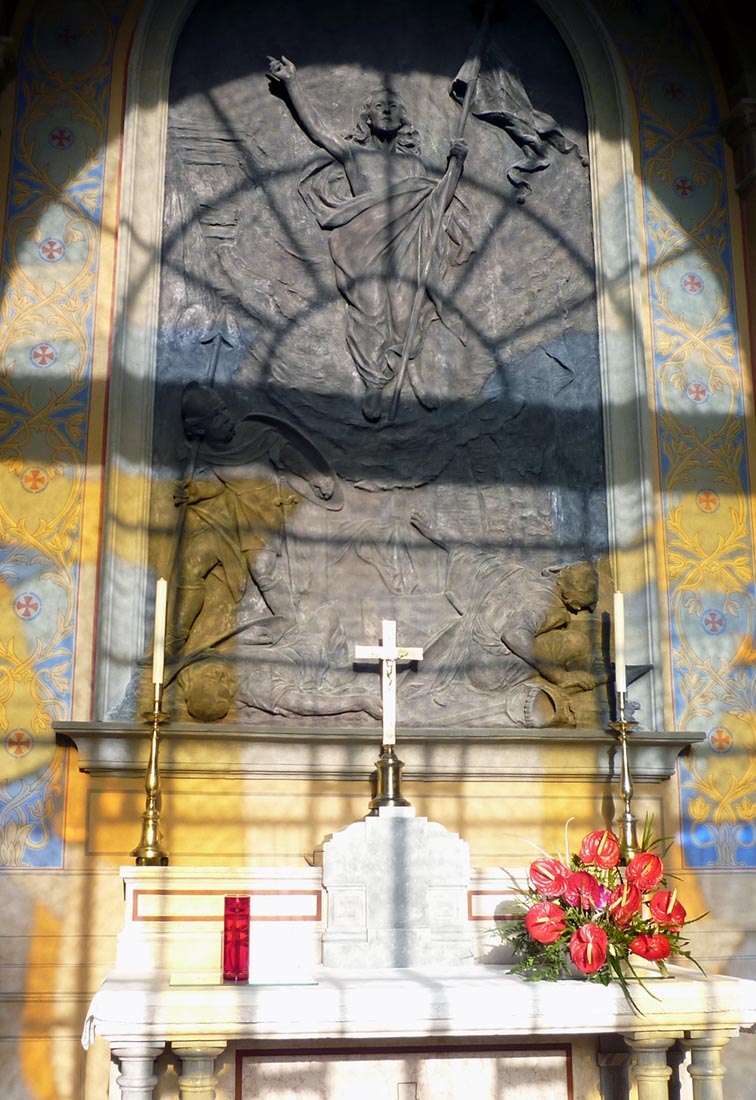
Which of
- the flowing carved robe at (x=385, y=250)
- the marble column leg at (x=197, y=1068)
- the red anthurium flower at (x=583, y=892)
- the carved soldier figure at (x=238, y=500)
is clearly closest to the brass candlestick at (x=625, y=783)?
the red anthurium flower at (x=583, y=892)

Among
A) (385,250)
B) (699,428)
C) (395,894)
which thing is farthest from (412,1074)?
(385,250)

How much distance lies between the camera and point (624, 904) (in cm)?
520

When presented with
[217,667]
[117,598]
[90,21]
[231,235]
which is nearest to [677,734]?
[217,667]

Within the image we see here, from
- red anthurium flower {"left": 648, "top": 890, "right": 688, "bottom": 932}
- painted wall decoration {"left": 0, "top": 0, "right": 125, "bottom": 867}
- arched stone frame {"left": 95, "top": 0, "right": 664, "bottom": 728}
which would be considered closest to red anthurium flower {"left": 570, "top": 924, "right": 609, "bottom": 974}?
red anthurium flower {"left": 648, "top": 890, "right": 688, "bottom": 932}

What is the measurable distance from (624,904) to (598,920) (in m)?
0.12

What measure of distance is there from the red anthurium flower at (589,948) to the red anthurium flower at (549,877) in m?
0.20

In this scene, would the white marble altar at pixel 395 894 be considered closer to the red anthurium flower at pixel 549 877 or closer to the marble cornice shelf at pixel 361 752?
the red anthurium flower at pixel 549 877

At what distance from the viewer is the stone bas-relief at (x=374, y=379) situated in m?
7.38

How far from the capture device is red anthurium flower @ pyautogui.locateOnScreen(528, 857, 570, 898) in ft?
17.3

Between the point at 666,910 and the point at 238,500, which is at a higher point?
the point at 238,500

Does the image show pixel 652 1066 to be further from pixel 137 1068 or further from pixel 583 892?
pixel 137 1068

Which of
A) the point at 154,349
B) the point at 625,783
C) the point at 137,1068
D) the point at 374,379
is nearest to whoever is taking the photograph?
the point at 137,1068

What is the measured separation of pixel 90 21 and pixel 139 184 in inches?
43.8

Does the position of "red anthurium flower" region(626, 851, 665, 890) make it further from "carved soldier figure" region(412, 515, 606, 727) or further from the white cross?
"carved soldier figure" region(412, 515, 606, 727)
